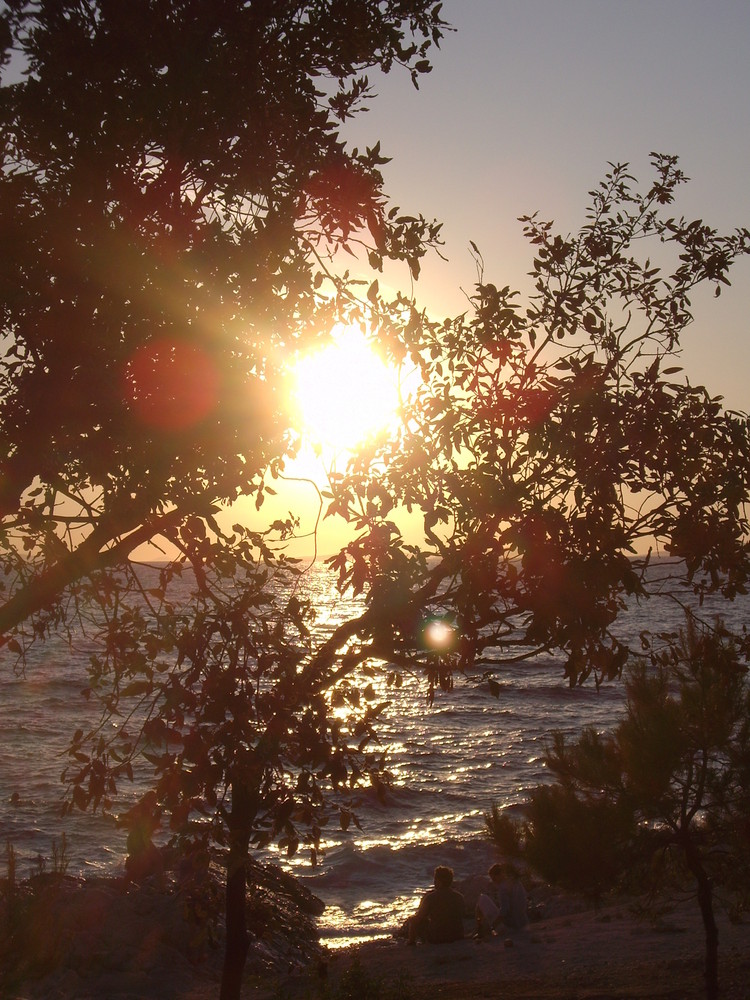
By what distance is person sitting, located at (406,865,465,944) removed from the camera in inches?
599

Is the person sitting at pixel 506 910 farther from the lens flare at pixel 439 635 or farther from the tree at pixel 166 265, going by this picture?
the lens flare at pixel 439 635

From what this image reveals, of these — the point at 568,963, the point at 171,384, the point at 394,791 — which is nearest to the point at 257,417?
the point at 171,384

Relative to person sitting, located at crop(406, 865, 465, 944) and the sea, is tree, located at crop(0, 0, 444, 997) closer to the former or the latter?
the sea

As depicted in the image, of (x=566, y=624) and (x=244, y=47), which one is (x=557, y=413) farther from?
(x=244, y=47)

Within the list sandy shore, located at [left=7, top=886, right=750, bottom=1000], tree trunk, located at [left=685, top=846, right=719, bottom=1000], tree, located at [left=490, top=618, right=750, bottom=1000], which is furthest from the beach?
tree, located at [left=490, top=618, right=750, bottom=1000]

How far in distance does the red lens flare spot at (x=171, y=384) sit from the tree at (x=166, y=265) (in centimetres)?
1

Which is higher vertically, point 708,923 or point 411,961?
point 708,923

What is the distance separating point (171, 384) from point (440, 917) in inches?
442

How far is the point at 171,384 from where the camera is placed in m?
6.92

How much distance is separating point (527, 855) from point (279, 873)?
29.9ft

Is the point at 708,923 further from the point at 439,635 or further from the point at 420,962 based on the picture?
the point at 439,635

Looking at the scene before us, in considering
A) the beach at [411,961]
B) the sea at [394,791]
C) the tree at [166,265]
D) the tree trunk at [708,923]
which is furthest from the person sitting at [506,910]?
the tree at [166,265]

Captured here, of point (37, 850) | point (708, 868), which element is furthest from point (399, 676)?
point (37, 850)

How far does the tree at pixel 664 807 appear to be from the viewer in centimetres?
1031
